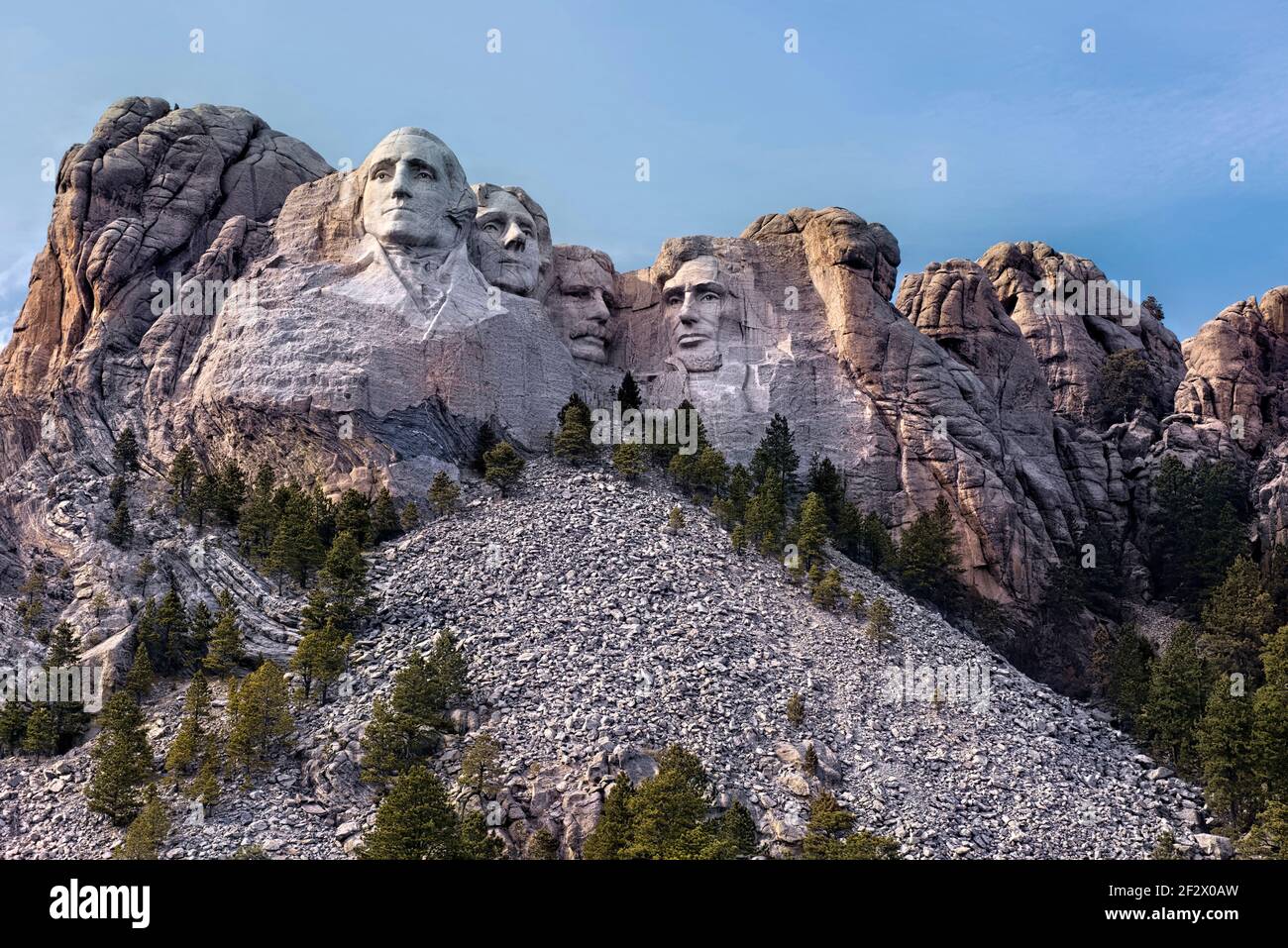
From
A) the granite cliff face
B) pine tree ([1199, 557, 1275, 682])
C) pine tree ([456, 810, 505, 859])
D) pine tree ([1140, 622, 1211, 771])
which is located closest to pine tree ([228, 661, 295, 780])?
pine tree ([456, 810, 505, 859])

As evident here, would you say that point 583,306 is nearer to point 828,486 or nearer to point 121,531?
point 828,486

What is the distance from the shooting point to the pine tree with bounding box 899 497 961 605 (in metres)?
74.1

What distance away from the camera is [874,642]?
64.4 metres

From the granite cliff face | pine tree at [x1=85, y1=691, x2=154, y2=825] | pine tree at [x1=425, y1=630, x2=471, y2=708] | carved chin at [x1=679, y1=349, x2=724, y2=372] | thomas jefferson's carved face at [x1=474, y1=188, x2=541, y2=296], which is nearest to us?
pine tree at [x1=85, y1=691, x2=154, y2=825]

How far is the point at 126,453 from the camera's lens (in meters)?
73.4

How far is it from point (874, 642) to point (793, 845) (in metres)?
15.6

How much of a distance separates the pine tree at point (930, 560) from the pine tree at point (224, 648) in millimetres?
30172

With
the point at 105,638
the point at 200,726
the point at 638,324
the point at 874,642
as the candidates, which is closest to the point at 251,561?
the point at 105,638

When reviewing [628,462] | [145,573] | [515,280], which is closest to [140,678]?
[145,573]

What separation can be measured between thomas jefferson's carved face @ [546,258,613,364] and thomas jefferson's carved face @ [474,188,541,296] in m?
2.30

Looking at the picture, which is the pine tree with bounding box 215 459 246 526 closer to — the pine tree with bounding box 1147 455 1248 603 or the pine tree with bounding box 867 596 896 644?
the pine tree with bounding box 867 596 896 644

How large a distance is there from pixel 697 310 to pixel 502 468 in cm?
1874

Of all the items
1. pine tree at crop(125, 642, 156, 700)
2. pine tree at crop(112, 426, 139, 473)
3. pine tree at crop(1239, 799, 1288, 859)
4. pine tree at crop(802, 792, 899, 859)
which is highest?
pine tree at crop(112, 426, 139, 473)

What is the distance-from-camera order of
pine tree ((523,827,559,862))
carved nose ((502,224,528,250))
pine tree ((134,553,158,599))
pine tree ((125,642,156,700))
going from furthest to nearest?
carved nose ((502,224,528,250)), pine tree ((134,553,158,599)), pine tree ((125,642,156,700)), pine tree ((523,827,559,862))
